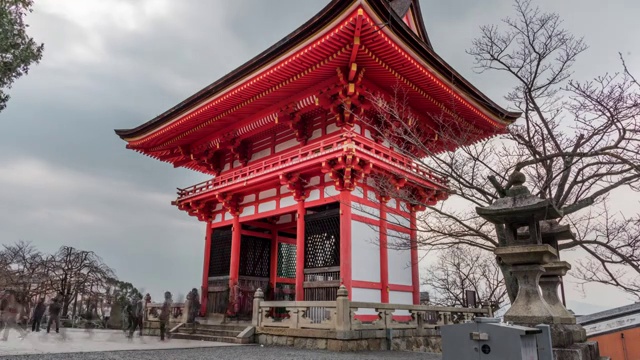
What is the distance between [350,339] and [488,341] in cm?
676

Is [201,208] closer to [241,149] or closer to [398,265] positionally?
[241,149]

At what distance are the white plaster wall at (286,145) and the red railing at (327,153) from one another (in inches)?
46.0

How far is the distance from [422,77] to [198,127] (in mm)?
9489

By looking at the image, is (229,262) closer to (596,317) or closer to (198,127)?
(198,127)

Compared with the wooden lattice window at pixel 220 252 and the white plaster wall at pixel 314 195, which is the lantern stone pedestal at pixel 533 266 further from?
the wooden lattice window at pixel 220 252

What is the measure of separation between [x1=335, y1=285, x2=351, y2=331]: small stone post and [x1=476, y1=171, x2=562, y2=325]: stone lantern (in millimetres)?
4885

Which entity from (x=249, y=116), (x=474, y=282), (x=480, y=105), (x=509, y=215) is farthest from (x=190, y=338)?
(x=474, y=282)

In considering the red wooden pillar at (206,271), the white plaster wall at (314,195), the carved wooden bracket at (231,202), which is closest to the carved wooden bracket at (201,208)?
the red wooden pillar at (206,271)

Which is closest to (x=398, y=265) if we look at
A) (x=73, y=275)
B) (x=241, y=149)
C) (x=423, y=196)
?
(x=423, y=196)

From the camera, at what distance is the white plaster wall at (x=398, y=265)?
44.8 feet

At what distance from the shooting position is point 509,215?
6086 mm

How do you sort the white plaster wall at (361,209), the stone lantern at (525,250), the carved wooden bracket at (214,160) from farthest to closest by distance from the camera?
the carved wooden bracket at (214,160) < the white plaster wall at (361,209) < the stone lantern at (525,250)

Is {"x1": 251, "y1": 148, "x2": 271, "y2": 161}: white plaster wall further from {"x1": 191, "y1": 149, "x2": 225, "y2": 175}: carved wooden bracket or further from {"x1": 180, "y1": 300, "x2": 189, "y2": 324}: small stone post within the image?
{"x1": 180, "y1": 300, "x2": 189, "y2": 324}: small stone post

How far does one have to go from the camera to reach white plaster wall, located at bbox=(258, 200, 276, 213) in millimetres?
15025
